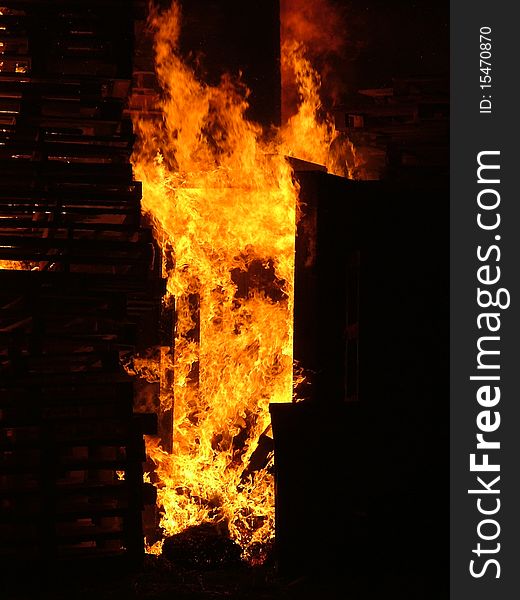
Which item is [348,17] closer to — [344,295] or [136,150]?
[136,150]

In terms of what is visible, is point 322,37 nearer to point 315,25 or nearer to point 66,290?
point 315,25

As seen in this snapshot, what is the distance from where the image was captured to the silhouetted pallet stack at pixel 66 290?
8.16 metres

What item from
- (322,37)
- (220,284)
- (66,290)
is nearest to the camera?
(66,290)

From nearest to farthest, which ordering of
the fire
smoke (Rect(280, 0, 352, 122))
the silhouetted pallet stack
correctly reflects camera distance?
the silhouetted pallet stack
the fire
smoke (Rect(280, 0, 352, 122))

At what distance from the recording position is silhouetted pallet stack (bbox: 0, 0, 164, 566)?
26.8 ft

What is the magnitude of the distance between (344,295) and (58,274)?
11.7 feet

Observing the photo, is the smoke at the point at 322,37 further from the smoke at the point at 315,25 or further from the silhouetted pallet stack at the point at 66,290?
the silhouetted pallet stack at the point at 66,290

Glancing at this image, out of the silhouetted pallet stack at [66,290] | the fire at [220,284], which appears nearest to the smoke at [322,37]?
the fire at [220,284]

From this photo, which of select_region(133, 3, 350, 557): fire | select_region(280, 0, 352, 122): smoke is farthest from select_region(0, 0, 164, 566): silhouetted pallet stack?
select_region(280, 0, 352, 122): smoke

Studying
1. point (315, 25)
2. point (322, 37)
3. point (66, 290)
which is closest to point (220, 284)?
point (66, 290)

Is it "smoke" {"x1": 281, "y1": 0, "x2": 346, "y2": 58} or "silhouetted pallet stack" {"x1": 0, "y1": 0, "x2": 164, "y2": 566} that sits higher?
"smoke" {"x1": 281, "y1": 0, "x2": 346, "y2": 58}

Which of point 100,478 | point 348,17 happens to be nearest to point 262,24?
point 348,17

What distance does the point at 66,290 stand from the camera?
8312 millimetres

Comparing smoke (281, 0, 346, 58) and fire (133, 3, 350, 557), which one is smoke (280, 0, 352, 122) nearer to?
smoke (281, 0, 346, 58)
